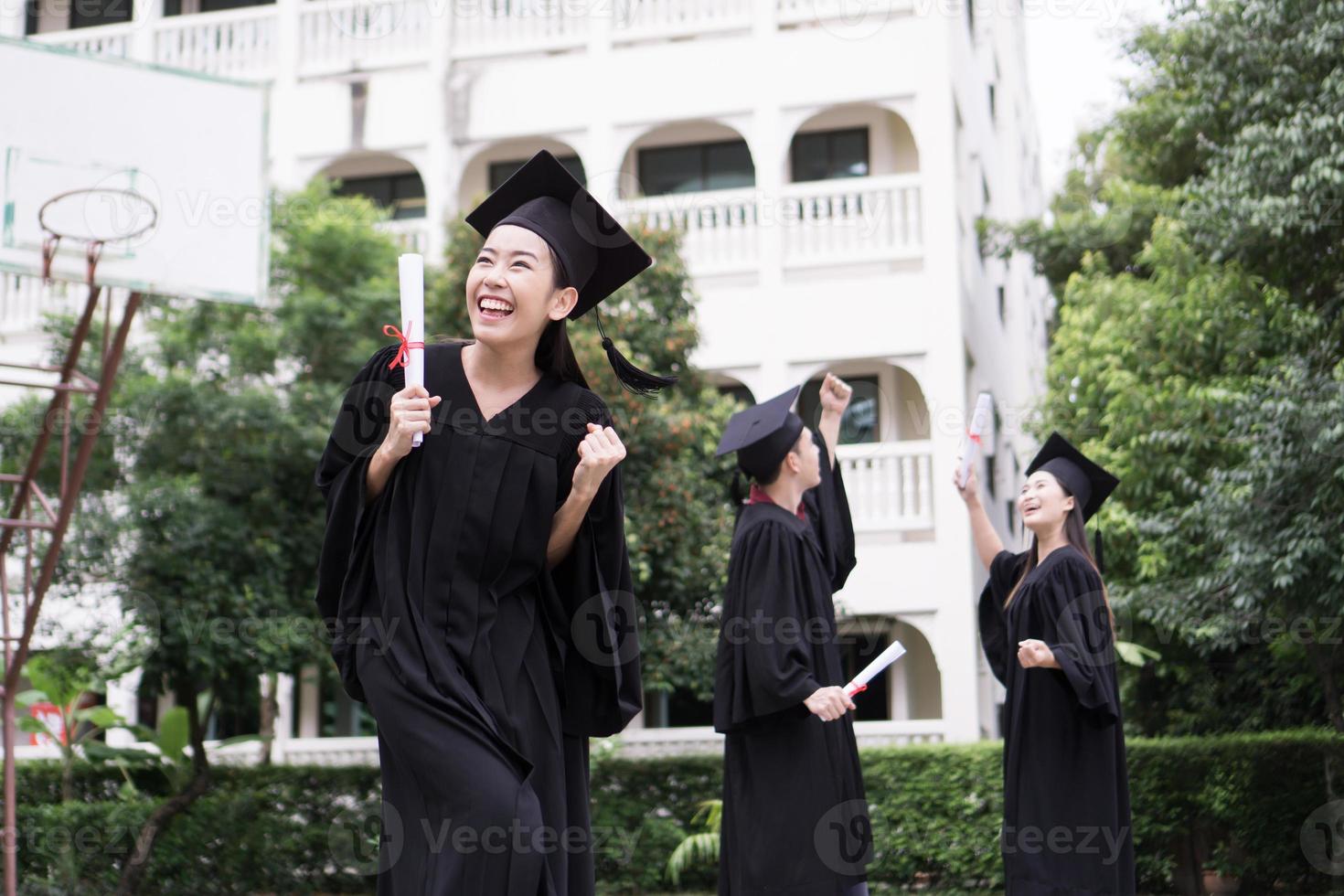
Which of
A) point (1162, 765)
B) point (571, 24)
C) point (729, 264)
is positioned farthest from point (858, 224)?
point (1162, 765)

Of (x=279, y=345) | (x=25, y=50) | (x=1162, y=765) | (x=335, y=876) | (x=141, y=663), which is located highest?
(x=25, y=50)

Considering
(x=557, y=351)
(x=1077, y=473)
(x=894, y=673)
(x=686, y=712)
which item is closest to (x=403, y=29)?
(x=686, y=712)

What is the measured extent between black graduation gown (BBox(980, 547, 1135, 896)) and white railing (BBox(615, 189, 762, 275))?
1110 cm

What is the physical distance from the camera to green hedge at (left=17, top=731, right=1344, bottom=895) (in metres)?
9.59

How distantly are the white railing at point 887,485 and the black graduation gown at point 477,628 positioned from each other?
12705mm

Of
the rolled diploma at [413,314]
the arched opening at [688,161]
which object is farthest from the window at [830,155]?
the rolled diploma at [413,314]

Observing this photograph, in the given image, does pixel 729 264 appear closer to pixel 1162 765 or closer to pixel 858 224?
pixel 858 224

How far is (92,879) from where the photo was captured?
1091 centimetres

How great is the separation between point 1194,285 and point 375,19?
37.2 ft

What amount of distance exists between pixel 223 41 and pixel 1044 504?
52.6ft

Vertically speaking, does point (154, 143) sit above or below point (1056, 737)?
above

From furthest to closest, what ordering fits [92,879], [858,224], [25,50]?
[858,224], [92,879], [25,50]

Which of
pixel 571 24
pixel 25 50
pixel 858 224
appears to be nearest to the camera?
pixel 25 50

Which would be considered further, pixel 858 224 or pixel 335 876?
pixel 858 224
